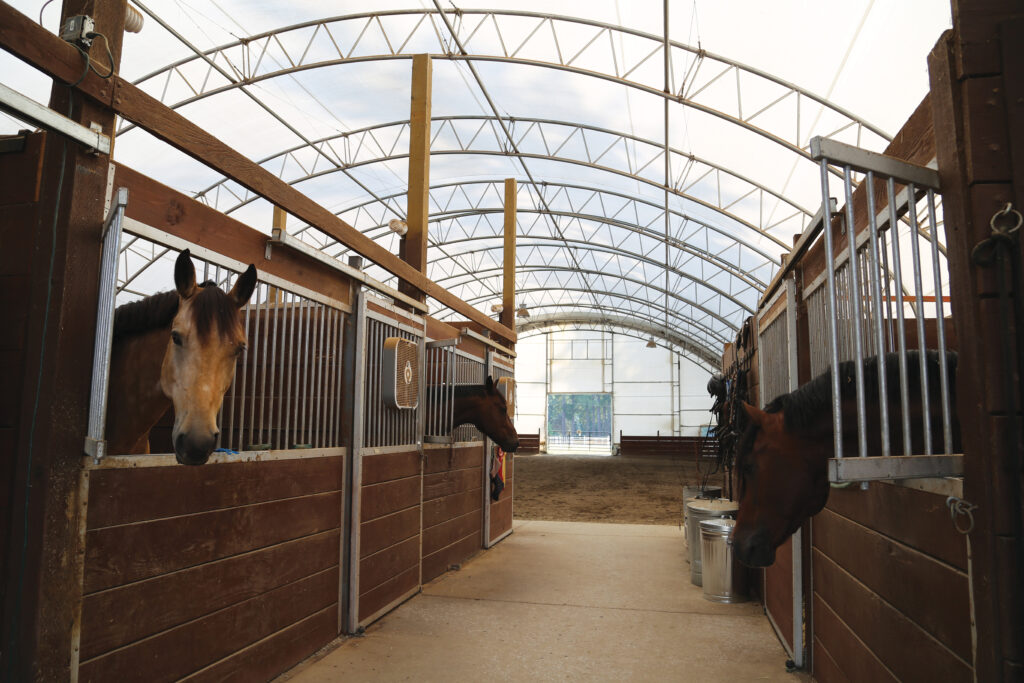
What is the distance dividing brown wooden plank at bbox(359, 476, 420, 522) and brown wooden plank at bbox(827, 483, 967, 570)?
246 centimetres

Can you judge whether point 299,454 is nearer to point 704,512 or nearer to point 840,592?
point 840,592

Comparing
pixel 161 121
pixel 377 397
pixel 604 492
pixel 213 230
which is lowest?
pixel 604 492

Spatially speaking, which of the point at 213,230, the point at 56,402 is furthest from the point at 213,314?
the point at 213,230

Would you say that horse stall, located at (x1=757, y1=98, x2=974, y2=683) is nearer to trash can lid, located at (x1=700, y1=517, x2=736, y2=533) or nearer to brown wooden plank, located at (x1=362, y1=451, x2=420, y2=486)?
trash can lid, located at (x1=700, y1=517, x2=736, y2=533)

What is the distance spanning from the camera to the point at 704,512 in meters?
4.91

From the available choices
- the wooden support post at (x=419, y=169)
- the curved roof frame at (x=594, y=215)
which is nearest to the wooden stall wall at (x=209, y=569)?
the wooden support post at (x=419, y=169)

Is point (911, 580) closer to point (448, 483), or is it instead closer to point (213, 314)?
point (213, 314)

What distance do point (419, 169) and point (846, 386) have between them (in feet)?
12.3

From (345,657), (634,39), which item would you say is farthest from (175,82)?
(345,657)

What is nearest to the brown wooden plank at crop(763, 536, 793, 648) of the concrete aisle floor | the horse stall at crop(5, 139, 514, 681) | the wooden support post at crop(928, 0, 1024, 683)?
the concrete aisle floor

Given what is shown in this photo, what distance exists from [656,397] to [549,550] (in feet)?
61.7

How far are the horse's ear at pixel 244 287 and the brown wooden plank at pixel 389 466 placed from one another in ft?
5.59

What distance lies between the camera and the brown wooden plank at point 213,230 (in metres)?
2.14

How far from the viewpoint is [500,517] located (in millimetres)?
6832
